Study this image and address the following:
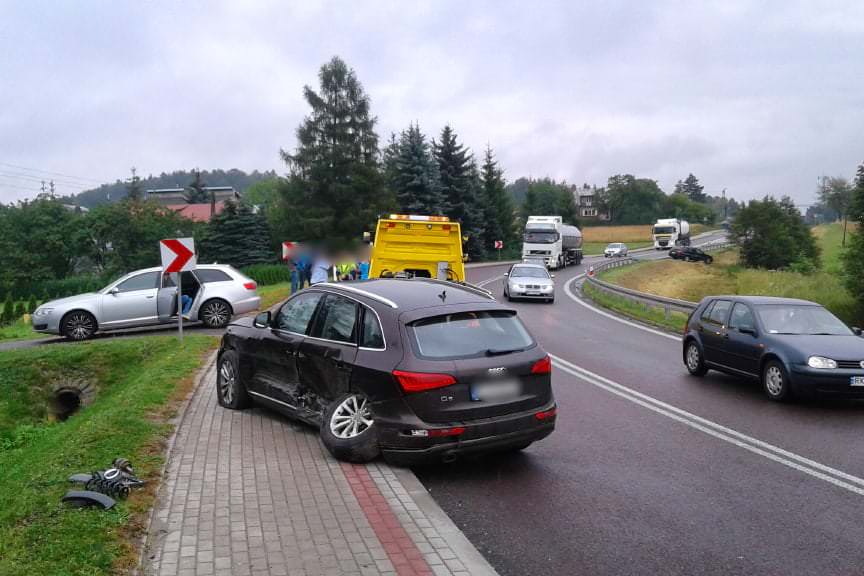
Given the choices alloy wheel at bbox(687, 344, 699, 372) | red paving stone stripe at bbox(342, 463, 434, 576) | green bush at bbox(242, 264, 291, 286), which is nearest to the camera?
red paving stone stripe at bbox(342, 463, 434, 576)

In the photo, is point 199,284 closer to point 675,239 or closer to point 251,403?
point 251,403

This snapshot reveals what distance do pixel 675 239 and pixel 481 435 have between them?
7981 cm

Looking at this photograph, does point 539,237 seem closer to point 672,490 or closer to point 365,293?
point 365,293

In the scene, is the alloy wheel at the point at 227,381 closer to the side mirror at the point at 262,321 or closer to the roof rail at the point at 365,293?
the side mirror at the point at 262,321

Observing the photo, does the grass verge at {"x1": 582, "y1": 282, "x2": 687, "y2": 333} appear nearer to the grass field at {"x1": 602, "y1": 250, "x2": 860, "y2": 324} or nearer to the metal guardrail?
the metal guardrail

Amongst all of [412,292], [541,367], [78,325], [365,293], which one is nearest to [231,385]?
[365,293]

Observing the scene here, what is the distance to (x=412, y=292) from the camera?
23.2 feet

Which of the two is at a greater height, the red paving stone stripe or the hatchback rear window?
the hatchback rear window

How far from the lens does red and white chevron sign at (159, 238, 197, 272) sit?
1371 cm

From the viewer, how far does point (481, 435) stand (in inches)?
239

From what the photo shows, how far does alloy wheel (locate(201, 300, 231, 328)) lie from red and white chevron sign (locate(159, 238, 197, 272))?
470 cm

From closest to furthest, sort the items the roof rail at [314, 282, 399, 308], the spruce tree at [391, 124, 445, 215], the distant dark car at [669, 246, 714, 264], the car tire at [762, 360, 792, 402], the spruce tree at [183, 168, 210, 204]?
the roof rail at [314, 282, 399, 308] → the car tire at [762, 360, 792, 402] → the spruce tree at [391, 124, 445, 215] → the distant dark car at [669, 246, 714, 264] → the spruce tree at [183, 168, 210, 204]

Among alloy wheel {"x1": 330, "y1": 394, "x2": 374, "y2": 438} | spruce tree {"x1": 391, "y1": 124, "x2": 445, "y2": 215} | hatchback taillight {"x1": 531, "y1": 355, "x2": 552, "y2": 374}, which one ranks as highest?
spruce tree {"x1": 391, "y1": 124, "x2": 445, "y2": 215}

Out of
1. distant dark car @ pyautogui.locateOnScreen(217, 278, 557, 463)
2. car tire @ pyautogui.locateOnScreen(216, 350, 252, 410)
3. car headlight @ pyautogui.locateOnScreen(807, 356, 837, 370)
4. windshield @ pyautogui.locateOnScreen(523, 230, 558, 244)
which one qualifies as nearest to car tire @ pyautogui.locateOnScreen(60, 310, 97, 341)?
car tire @ pyautogui.locateOnScreen(216, 350, 252, 410)
